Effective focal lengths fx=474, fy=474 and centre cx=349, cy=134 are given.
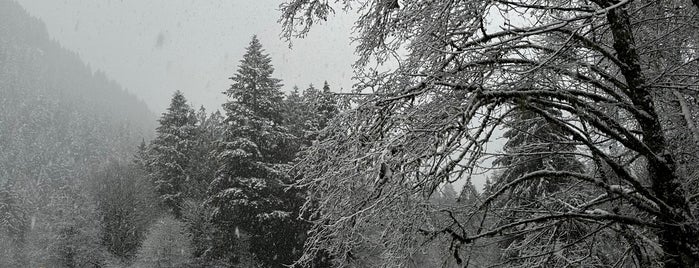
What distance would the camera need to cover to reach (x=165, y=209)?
3119 cm

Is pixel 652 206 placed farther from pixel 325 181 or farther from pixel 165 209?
pixel 165 209

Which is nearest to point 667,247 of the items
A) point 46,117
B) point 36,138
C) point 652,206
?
point 652,206

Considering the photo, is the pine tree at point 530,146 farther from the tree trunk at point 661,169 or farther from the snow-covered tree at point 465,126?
the tree trunk at point 661,169

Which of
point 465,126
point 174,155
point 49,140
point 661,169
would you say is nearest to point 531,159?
point 661,169

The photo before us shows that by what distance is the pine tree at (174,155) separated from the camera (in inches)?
1198

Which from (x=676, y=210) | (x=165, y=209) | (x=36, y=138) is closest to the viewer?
(x=676, y=210)

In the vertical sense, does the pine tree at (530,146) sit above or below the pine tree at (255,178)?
below

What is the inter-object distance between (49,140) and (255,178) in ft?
282

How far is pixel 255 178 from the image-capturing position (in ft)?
71.8

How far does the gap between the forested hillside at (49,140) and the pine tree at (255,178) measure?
978cm

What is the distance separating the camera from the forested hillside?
101ft

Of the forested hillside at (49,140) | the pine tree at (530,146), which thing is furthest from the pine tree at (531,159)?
the forested hillside at (49,140)

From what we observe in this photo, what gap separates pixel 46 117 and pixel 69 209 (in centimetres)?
8327

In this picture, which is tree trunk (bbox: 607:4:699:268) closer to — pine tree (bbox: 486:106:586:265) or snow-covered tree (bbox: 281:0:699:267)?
snow-covered tree (bbox: 281:0:699:267)
